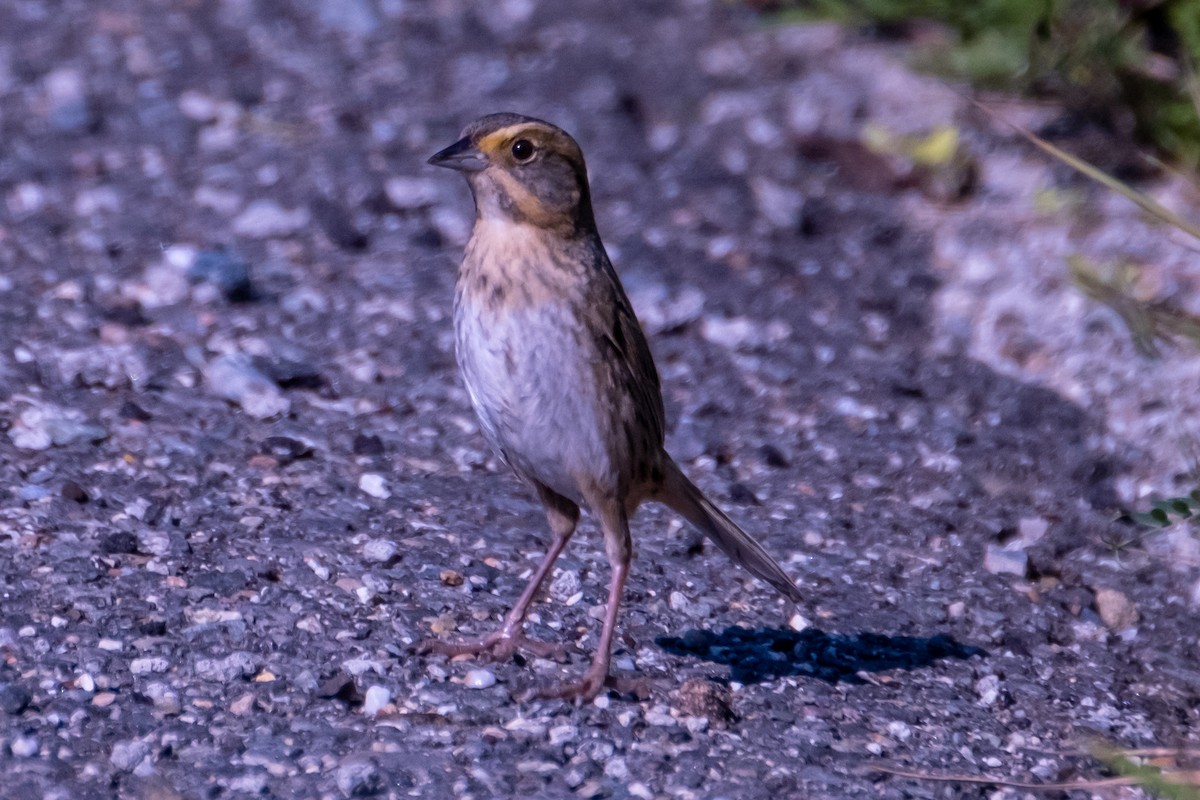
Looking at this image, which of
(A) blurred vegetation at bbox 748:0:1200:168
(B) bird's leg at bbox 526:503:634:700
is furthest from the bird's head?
(A) blurred vegetation at bbox 748:0:1200:168

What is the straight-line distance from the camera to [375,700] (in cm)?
380

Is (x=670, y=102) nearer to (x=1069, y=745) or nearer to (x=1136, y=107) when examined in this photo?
(x=1136, y=107)

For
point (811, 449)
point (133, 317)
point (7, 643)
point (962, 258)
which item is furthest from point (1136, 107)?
point (7, 643)

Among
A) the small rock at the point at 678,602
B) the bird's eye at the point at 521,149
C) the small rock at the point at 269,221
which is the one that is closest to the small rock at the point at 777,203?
the small rock at the point at 269,221

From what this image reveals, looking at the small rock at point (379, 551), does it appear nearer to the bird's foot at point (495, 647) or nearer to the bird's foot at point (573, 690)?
the bird's foot at point (495, 647)

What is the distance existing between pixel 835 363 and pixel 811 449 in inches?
25.1

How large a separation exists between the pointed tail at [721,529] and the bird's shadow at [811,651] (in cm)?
16

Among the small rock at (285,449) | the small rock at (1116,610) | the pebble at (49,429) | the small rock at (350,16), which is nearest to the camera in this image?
the small rock at (1116,610)

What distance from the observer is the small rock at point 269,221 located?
6.64 metres

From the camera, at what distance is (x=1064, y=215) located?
7.00 meters

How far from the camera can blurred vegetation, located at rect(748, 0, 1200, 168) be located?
716cm

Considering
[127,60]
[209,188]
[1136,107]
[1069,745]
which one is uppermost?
[1136,107]

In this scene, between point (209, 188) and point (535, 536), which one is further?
point (209, 188)

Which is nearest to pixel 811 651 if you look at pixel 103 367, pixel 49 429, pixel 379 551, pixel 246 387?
pixel 379 551
